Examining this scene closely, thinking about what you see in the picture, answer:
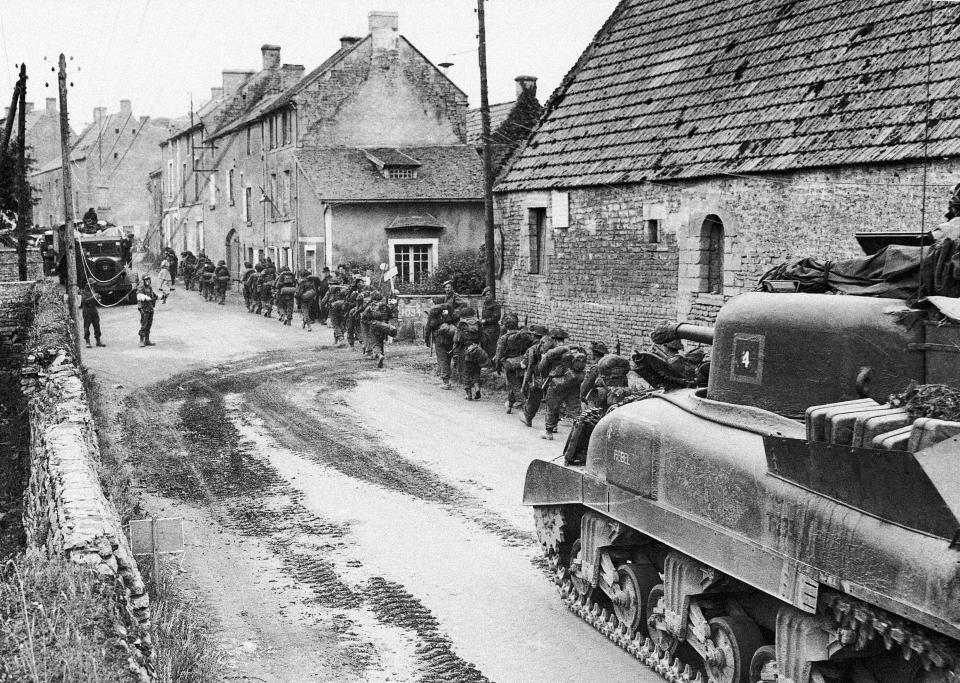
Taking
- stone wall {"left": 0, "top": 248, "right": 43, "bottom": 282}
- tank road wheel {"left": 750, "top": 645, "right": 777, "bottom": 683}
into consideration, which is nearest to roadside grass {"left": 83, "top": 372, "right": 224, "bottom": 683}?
tank road wheel {"left": 750, "top": 645, "right": 777, "bottom": 683}

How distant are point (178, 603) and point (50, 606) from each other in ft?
11.5

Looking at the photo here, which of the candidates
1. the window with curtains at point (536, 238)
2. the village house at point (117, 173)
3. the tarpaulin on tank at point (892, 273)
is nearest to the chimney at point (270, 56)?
the village house at point (117, 173)

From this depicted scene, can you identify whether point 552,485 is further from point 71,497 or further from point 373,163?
point 373,163

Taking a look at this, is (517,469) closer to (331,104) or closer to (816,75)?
(816,75)

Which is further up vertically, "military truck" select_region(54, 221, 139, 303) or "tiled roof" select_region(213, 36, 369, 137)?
"tiled roof" select_region(213, 36, 369, 137)

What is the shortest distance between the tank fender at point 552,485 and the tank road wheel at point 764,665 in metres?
2.38

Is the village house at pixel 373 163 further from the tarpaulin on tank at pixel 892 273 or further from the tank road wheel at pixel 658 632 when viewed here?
the tarpaulin on tank at pixel 892 273

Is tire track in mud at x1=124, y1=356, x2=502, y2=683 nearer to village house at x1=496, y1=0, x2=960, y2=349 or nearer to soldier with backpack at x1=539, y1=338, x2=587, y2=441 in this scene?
soldier with backpack at x1=539, y1=338, x2=587, y2=441

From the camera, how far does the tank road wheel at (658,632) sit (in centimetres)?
788

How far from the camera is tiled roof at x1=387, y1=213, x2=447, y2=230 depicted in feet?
123

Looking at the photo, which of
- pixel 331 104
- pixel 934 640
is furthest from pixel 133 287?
pixel 934 640

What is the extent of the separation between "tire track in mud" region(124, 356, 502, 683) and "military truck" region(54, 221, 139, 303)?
651 inches

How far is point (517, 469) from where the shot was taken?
14.3 meters

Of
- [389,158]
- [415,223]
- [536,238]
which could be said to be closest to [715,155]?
[536,238]
